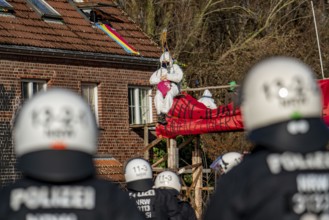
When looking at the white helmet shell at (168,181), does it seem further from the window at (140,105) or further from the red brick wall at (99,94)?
the window at (140,105)

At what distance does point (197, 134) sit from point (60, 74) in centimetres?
485

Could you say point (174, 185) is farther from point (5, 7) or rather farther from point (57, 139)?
point (5, 7)

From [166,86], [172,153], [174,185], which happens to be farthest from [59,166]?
[172,153]

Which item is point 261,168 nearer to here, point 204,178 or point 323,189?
point 323,189

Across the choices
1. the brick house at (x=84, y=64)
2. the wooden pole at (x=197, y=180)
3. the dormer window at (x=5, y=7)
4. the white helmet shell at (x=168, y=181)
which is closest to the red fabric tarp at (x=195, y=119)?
the wooden pole at (x=197, y=180)

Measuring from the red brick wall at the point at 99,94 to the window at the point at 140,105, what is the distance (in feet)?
1.19

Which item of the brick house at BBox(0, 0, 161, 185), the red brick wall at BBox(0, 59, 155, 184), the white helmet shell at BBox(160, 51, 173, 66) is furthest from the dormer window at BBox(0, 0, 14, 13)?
the white helmet shell at BBox(160, 51, 173, 66)

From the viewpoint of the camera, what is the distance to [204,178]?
1346 inches

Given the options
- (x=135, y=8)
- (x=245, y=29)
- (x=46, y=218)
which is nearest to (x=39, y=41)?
(x=135, y=8)

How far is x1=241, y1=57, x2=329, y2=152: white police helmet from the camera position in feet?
18.3

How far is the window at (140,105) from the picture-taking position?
114 feet

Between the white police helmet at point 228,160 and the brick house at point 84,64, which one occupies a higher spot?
the brick house at point 84,64

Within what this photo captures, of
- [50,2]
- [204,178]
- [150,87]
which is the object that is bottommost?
[204,178]

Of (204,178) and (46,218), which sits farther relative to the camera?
(204,178)
